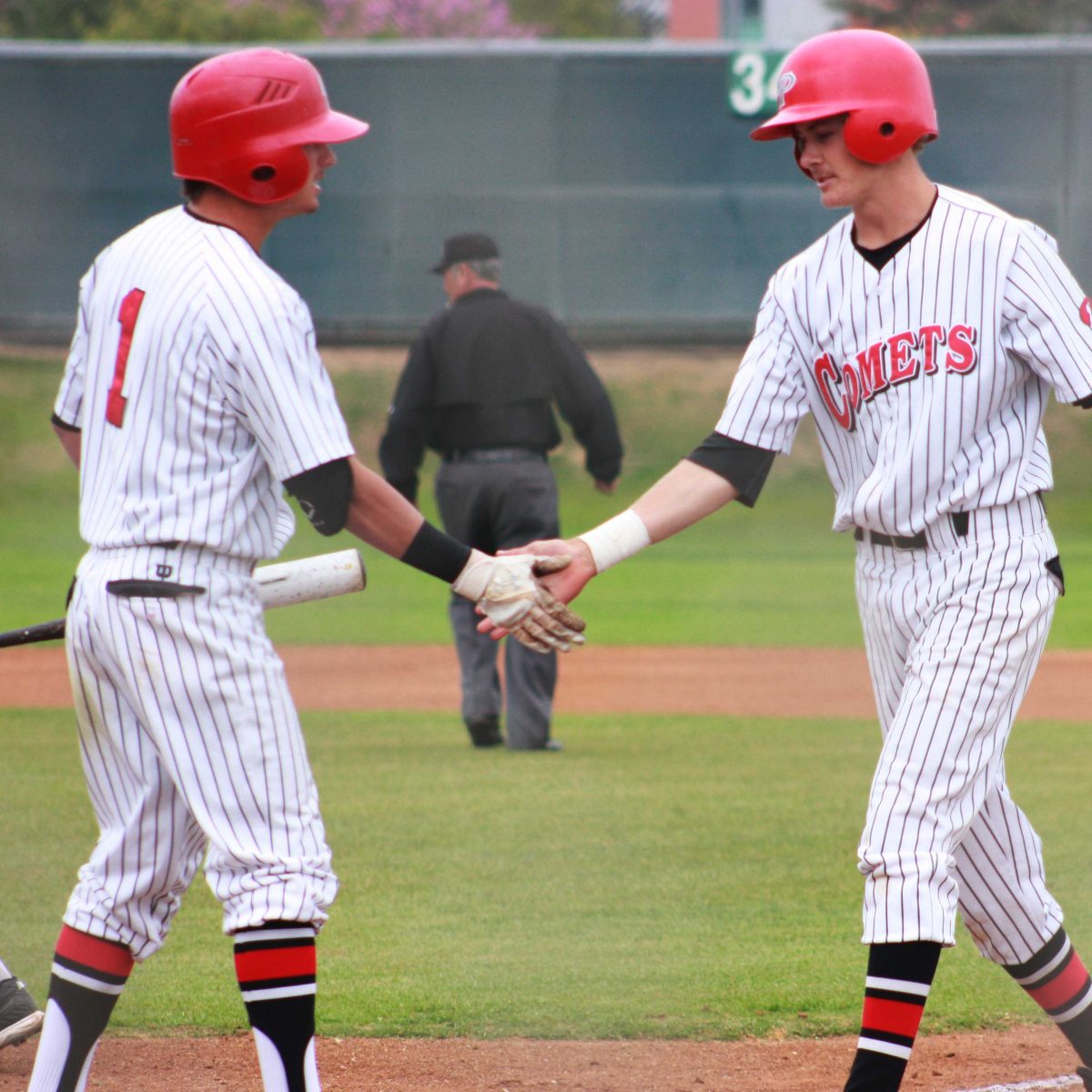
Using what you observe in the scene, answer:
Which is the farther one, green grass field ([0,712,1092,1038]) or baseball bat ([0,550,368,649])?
green grass field ([0,712,1092,1038])

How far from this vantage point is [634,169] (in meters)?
24.0

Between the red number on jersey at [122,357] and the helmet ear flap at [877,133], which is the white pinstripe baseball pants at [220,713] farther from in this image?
the helmet ear flap at [877,133]

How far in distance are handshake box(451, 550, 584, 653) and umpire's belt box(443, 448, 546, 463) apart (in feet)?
14.4

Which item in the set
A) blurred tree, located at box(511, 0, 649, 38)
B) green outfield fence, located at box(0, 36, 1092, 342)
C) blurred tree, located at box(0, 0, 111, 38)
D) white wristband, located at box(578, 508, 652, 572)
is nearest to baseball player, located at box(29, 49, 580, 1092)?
white wristband, located at box(578, 508, 652, 572)

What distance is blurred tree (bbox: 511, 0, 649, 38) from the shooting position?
3884 centimetres

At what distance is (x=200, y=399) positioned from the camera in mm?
2830

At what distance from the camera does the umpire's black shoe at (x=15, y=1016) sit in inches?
148

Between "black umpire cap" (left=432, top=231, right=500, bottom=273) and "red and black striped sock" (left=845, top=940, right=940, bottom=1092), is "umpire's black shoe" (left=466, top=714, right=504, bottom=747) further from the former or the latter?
"red and black striped sock" (left=845, top=940, right=940, bottom=1092)

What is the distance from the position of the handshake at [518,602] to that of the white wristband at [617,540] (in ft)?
0.87

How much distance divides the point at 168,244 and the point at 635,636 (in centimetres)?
1028

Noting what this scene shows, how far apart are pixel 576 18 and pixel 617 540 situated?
37201mm

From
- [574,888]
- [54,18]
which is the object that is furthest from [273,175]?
[54,18]

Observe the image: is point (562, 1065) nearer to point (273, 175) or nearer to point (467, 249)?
point (273, 175)

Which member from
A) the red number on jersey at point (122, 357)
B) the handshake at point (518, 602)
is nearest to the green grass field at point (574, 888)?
the handshake at point (518, 602)
